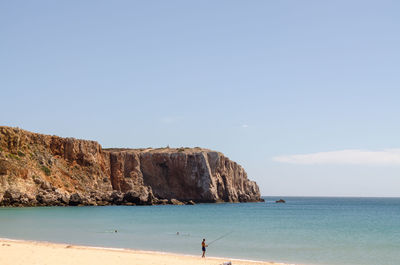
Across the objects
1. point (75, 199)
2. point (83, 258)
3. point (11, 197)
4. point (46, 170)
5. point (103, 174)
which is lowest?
point (83, 258)

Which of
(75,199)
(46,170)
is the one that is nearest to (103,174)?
(46,170)

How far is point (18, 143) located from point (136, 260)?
5763 centimetres

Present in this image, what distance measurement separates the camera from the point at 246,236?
101 feet

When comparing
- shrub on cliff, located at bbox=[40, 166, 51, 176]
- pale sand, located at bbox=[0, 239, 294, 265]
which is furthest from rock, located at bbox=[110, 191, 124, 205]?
pale sand, located at bbox=[0, 239, 294, 265]

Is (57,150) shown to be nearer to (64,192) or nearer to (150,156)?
(64,192)

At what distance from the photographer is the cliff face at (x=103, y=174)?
2485 inches

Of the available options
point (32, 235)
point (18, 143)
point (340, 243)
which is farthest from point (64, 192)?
point (340, 243)

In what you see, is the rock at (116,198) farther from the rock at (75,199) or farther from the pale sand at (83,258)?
the pale sand at (83,258)

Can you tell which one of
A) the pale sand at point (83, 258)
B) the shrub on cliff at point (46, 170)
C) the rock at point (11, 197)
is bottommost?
the pale sand at point (83, 258)

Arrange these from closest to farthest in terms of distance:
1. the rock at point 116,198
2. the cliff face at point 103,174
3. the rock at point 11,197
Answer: the rock at point 11,197 → the cliff face at point 103,174 → the rock at point 116,198

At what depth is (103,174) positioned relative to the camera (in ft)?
271

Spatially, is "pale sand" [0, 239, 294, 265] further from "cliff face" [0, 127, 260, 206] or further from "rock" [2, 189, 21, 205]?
"cliff face" [0, 127, 260, 206]

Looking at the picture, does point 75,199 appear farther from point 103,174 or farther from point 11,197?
point 103,174

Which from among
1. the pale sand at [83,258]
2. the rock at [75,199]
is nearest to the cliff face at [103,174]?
the rock at [75,199]
